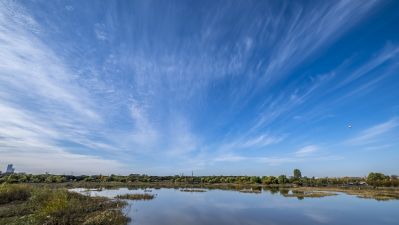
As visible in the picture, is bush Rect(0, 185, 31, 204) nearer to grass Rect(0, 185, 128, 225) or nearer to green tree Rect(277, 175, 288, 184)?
grass Rect(0, 185, 128, 225)

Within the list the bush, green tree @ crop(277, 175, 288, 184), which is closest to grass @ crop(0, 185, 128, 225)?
the bush

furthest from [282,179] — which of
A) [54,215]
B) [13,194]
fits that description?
[54,215]

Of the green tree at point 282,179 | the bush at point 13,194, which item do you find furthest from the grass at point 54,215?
the green tree at point 282,179

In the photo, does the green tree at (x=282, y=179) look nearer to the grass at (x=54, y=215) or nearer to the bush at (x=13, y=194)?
the grass at (x=54, y=215)

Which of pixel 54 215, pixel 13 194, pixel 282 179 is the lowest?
pixel 54 215

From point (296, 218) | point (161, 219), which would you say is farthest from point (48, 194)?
point (296, 218)

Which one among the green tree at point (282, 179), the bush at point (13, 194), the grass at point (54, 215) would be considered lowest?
the grass at point (54, 215)

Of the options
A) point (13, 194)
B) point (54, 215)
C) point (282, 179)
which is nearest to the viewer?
point (54, 215)

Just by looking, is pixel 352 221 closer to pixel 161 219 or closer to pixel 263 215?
pixel 263 215

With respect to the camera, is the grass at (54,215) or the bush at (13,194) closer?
the grass at (54,215)

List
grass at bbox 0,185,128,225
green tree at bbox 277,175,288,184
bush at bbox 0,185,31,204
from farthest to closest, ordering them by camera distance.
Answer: green tree at bbox 277,175,288,184, bush at bbox 0,185,31,204, grass at bbox 0,185,128,225

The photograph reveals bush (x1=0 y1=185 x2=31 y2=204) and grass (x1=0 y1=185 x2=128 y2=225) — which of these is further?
bush (x1=0 y1=185 x2=31 y2=204)

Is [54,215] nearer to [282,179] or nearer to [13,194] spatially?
[13,194]

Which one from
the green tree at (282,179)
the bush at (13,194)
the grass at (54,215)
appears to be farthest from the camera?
the green tree at (282,179)
